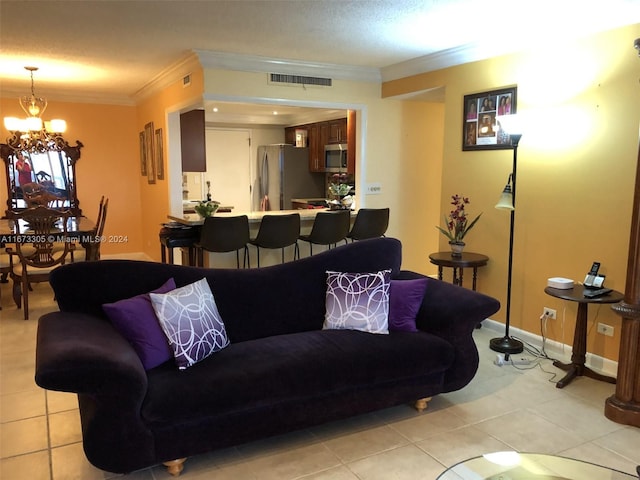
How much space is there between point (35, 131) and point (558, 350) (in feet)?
21.1

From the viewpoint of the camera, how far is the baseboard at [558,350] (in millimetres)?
3506

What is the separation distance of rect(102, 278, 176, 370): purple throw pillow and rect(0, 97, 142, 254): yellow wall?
18.8 feet

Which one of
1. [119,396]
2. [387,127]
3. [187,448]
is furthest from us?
[387,127]

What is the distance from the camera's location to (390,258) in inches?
131

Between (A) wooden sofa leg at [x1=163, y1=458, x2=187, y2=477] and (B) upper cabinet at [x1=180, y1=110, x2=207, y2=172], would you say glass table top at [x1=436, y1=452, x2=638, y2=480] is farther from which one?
(B) upper cabinet at [x1=180, y1=110, x2=207, y2=172]

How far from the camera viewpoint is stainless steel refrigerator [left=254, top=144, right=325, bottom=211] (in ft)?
29.2

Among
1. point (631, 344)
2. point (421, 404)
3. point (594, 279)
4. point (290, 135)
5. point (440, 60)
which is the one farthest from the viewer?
point (290, 135)

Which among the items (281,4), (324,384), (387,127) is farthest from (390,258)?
(387,127)

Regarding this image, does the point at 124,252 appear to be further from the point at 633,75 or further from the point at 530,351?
the point at 633,75

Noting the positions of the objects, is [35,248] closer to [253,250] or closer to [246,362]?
[253,250]

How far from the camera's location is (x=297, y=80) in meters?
5.24

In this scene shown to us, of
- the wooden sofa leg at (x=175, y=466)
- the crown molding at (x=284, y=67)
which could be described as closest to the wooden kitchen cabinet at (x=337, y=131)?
the crown molding at (x=284, y=67)

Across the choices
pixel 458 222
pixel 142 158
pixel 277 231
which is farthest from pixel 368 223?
pixel 142 158

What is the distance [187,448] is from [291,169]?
7005 millimetres
